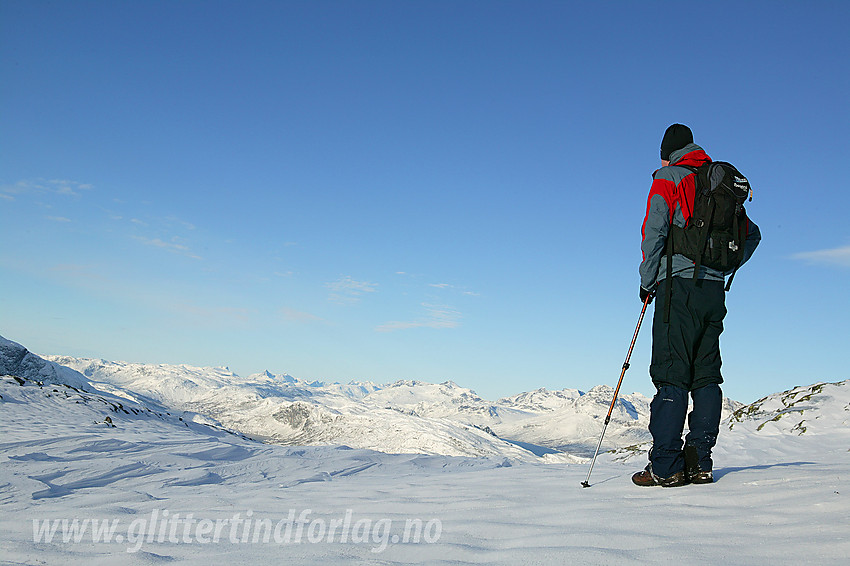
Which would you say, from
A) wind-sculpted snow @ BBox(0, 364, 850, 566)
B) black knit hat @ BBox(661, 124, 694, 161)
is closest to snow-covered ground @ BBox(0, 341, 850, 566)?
wind-sculpted snow @ BBox(0, 364, 850, 566)

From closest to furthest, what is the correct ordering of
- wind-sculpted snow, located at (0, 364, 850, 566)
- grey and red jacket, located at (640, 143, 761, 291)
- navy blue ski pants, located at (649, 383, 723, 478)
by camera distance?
wind-sculpted snow, located at (0, 364, 850, 566) < navy blue ski pants, located at (649, 383, 723, 478) < grey and red jacket, located at (640, 143, 761, 291)

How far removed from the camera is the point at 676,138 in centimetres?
526

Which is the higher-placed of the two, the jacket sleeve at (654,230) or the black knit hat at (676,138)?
the black knit hat at (676,138)

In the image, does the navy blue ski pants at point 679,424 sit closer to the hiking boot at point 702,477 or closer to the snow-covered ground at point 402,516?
the hiking boot at point 702,477

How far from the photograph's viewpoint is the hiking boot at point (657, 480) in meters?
4.62

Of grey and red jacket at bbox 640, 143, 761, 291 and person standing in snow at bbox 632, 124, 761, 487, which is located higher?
grey and red jacket at bbox 640, 143, 761, 291

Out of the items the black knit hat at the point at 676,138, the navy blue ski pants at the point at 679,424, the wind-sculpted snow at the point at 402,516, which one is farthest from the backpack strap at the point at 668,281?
the wind-sculpted snow at the point at 402,516

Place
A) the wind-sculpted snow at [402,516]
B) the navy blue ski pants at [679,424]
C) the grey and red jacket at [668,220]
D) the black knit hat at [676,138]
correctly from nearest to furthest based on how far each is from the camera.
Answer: the wind-sculpted snow at [402,516]
the navy blue ski pants at [679,424]
the grey and red jacket at [668,220]
the black knit hat at [676,138]

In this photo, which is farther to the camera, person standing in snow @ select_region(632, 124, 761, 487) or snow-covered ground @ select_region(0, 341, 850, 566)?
person standing in snow @ select_region(632, 124, 761, 487)

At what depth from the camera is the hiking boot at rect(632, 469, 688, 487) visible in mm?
4621

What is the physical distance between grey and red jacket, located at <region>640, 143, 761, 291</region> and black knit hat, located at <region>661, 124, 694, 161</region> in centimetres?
26

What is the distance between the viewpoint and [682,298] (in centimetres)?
465

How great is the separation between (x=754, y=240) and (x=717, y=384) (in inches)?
59.6

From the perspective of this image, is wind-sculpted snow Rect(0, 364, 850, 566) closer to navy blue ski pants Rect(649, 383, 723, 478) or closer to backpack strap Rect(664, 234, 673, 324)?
navy blue ski pants Rect(649, 383, 723, 478)
